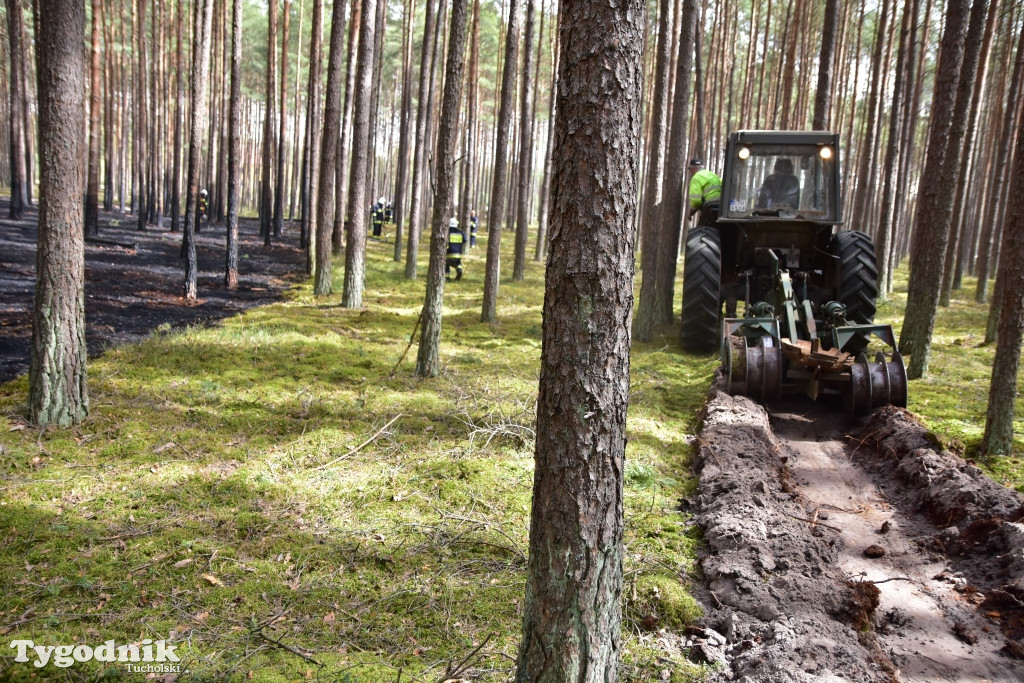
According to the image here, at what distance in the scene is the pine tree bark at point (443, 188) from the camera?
8.32m

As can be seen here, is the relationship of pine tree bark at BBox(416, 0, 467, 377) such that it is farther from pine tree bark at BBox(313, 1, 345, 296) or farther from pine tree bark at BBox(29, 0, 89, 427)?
pine tree bark at BBox(313, 1, 345, 296)

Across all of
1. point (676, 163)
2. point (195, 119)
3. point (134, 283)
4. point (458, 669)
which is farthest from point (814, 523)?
point (134, 283)

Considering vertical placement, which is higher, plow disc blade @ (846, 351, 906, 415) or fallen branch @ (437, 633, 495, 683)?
plow disc blade @ (846, 351, 906, 415)

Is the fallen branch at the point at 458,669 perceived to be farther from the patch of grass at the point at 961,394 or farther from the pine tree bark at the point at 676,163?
the pine tree bark at the point at 676,163

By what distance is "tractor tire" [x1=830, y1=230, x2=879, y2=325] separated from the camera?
32.8ft

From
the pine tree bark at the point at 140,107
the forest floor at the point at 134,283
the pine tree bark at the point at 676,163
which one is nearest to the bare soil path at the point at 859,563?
the pine tree bark at the point at 676,163

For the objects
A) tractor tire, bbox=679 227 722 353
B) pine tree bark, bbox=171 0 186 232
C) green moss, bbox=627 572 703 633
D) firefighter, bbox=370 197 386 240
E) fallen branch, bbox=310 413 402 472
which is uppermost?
pine tree bark, bbox=171 0 186 232

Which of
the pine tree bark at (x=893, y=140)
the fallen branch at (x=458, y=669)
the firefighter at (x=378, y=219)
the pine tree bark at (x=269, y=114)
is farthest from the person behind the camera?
the firefighter at (x=378, y=219)

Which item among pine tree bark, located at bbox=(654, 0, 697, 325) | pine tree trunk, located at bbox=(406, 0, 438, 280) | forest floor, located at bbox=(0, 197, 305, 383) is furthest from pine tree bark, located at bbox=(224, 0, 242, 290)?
pine tree bark, located at bbox=(654, 0, 697, 325)

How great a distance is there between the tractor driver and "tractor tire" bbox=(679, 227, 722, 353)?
107 centimetres

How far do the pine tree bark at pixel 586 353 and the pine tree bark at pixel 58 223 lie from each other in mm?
5304

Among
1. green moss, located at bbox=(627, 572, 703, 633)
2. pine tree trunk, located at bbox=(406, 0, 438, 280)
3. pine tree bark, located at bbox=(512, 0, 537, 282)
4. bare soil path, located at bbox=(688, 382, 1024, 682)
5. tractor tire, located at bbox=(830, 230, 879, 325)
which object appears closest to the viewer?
bare soil path, located at bbox=(688, 382, 1024, 682)

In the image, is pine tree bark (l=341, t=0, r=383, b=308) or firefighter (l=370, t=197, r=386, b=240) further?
firefighter (l=370, t=197, r=386, b=240)

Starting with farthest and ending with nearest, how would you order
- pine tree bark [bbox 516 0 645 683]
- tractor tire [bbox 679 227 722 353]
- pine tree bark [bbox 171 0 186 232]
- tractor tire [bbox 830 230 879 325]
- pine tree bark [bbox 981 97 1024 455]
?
1. pine tree bark [bbox 171 0 186 232]
2. tractor tire [bbox 679 227 722 353]
3. tractor tire [bbox 830 230 879 325]
4. pine tree bark [bbox 981 97 1024 455]
5. pine tree bark [bbox 516 0 645 683]
